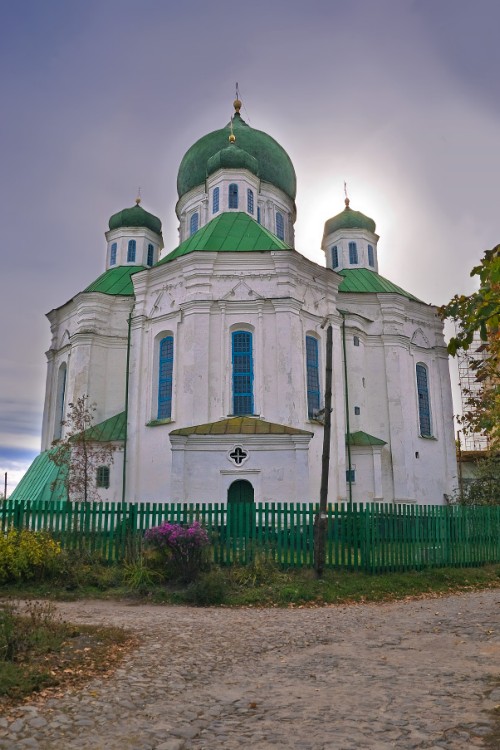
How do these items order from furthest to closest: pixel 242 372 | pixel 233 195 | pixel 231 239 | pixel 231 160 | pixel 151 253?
1. pixel 151 253
2. pixel 231 160
3. pixel 233 195
4. pixel 231 239
5. pixel 242 372

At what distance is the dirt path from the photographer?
4.79 meters

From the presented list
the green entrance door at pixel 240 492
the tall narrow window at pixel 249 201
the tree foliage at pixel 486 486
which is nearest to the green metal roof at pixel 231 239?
the tall narrow window at pixel 249 201

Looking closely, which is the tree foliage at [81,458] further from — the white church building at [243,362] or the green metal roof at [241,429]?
the green metal roof at [241,429]

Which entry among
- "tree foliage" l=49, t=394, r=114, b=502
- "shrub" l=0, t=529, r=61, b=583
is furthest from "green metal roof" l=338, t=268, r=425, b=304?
"shrub" l=0, t=529, r=61, b=583

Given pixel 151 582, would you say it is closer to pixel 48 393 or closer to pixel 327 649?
pixel 327 649

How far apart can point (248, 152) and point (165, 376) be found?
575 inches

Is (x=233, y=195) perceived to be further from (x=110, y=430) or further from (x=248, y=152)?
(x=110, y=430)

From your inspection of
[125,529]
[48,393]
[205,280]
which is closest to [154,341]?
[205,280]

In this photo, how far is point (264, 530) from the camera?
14461mm

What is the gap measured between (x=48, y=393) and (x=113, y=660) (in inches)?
966

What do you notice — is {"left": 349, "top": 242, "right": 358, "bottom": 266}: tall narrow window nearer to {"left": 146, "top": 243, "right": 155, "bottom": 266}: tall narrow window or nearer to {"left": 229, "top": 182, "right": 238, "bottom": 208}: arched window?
{"left": 229, "top": 182, "right": 238, "bottom": 208}: arched window

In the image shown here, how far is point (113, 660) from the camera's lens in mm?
6949

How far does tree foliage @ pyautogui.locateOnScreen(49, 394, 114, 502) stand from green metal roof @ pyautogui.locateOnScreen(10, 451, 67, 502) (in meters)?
0.68

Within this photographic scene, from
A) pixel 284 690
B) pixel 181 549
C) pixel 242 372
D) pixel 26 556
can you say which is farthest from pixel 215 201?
pixel 284 690
